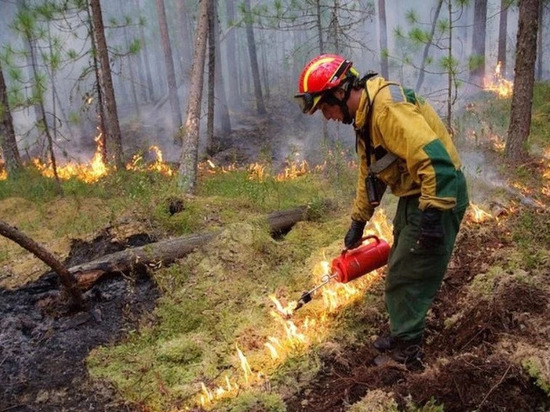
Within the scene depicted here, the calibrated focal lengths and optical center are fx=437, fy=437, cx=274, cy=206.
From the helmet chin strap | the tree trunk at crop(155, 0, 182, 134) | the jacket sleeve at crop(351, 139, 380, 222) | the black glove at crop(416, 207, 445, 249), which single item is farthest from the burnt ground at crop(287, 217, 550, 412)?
the tree trunk at crop(155, 0, 182, 134)

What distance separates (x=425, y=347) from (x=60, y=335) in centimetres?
375

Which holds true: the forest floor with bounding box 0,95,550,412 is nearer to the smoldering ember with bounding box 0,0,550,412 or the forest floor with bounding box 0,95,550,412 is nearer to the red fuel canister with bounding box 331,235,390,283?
the smoldering ember with bounding box 0,0,550,412

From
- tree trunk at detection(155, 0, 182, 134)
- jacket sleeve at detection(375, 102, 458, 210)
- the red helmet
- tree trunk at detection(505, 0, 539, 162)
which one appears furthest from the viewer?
tree trunk at detection(155, 0, 182, 134)

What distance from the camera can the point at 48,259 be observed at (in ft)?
15.3

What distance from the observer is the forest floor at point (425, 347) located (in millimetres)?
2939

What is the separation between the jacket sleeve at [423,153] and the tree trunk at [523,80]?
228 inches

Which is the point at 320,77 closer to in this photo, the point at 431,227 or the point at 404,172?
the point at 404,172

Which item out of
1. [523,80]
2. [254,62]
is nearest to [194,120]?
[523,80]

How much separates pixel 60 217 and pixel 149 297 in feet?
14.9

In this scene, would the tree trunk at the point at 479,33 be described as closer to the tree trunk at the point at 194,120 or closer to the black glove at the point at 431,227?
the tree trunk at the point at 194,120

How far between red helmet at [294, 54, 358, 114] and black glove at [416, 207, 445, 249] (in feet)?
3.81

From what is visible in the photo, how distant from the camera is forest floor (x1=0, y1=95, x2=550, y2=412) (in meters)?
2.94

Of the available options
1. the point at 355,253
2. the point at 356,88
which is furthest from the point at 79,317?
the point at 356,88

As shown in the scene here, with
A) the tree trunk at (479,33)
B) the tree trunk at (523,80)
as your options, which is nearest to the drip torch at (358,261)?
the tree trunk at (523,80)
